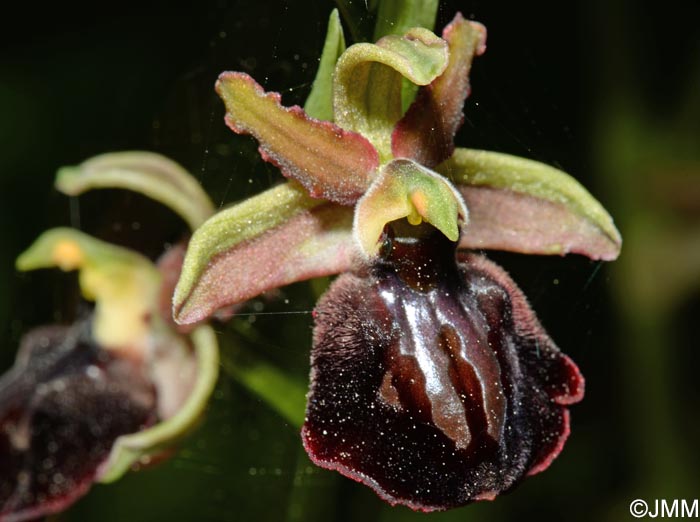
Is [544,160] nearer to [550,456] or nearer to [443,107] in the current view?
[443,107]

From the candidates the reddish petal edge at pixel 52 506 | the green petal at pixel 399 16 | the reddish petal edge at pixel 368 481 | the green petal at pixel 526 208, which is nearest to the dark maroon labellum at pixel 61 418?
the reddish petal edge at pixel 52 506

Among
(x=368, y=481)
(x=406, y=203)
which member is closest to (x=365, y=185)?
(x=406, y=203)

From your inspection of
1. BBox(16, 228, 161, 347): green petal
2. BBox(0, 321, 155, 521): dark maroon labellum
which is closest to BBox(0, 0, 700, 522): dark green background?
BBox(16, 228, 161, 347): green petal

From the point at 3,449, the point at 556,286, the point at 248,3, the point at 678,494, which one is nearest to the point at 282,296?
the point at 3,449

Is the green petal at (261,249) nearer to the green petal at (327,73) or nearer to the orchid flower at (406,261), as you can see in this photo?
the orchid flower at (406,261)

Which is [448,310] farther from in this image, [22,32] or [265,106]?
[22,32]

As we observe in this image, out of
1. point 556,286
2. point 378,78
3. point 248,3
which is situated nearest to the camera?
point 378,78
